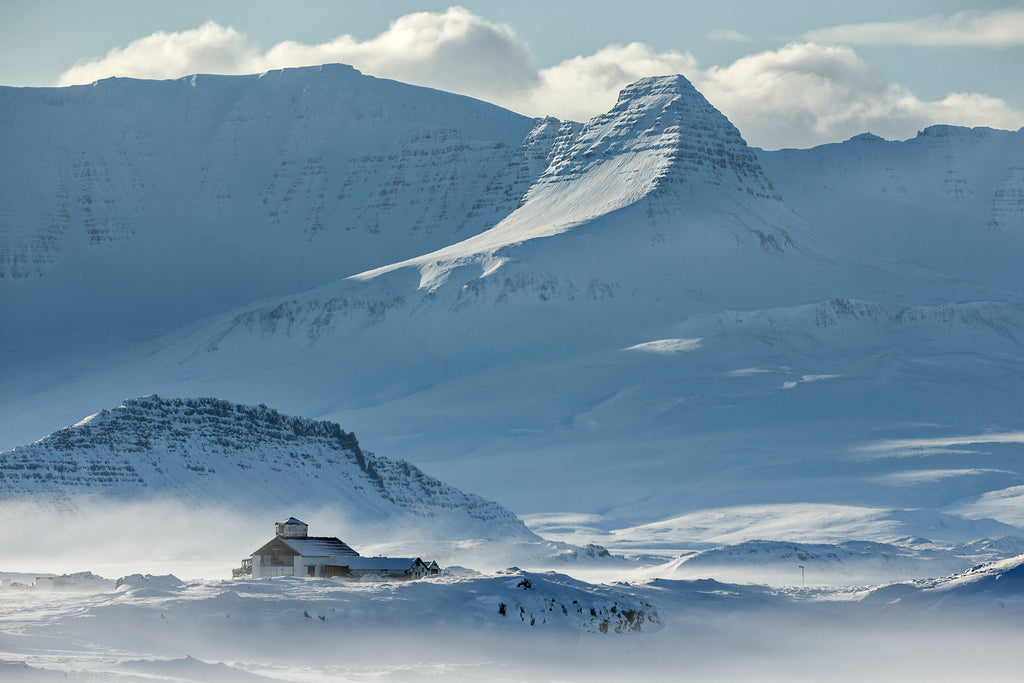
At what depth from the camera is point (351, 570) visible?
270 feet

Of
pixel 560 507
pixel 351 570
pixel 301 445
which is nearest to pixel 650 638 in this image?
pixel 351 570

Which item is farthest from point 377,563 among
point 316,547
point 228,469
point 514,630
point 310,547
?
point 228,469

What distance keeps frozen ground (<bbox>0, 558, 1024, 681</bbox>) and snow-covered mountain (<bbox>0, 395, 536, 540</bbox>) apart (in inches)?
1626

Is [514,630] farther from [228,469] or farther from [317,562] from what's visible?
[228,469]

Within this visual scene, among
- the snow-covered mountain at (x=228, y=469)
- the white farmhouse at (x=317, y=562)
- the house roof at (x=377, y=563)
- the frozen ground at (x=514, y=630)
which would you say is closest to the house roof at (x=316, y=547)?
the white farmhouse at (x=317, y=562)

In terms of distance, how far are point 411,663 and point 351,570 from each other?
20156mm

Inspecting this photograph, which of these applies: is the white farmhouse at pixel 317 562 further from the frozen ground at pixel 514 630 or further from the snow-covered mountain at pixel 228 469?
the snow-covered mountain at pixel 228 469

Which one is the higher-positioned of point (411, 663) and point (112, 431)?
point (112, 431)

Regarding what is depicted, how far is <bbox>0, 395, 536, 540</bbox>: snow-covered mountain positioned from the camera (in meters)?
115

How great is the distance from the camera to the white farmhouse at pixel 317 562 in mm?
82312

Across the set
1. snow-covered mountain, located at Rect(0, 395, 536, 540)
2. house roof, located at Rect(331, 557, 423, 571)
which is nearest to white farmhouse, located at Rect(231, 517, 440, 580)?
house roof, located at Rect(331, 557, 423, 571)

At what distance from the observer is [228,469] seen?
401 feet

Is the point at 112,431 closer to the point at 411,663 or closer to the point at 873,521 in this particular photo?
the point at 411,663

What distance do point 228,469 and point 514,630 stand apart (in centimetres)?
5801
